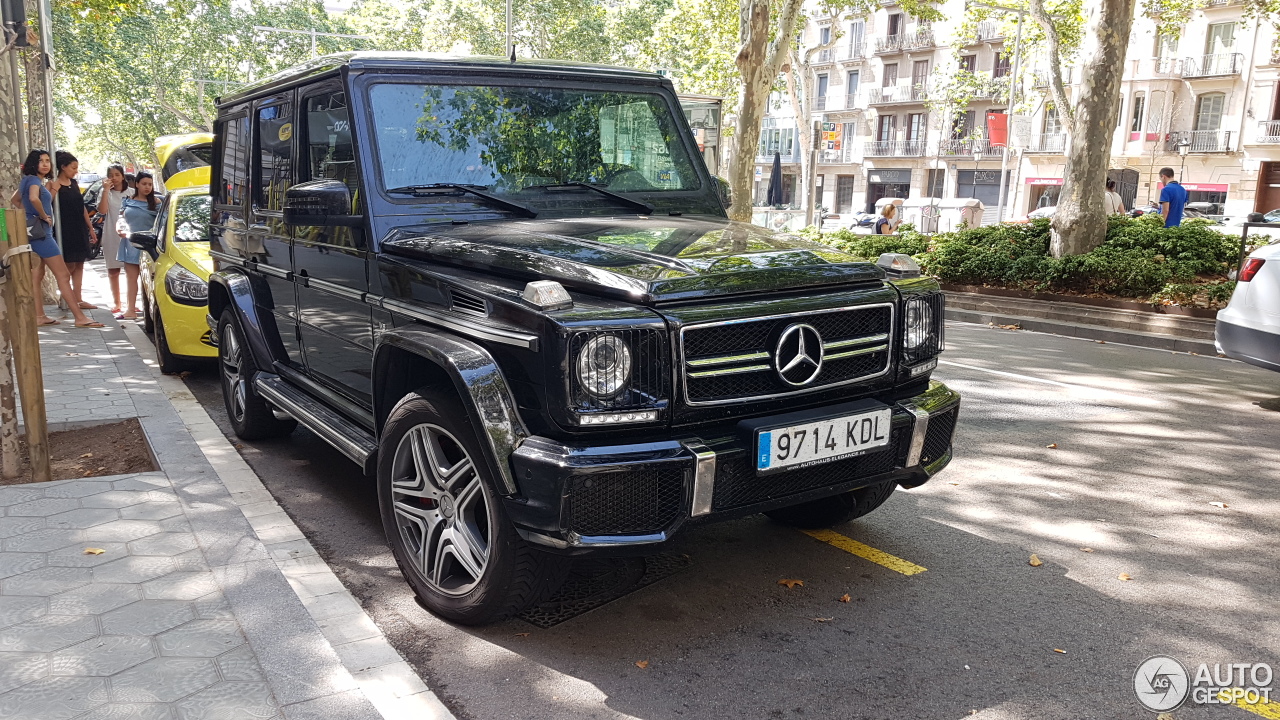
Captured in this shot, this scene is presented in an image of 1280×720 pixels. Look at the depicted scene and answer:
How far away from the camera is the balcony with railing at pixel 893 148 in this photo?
54719 millimetres

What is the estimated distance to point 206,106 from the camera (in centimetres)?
5419

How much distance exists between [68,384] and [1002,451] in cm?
682

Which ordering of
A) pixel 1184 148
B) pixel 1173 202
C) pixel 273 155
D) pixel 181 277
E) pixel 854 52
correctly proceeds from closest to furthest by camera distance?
1. pixel 273 155
2. pixel 181 277
3. pixel 1173 202
4. pixel 1184 148
5. pixel 854 52

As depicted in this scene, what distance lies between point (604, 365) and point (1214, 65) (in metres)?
48.1

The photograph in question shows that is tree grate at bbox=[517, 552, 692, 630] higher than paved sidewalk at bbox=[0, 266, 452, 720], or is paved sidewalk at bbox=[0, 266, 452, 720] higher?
paved sidewalk at bbox=[0, 266, 452, 720]

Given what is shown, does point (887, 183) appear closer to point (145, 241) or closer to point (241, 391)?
point (145, 241)

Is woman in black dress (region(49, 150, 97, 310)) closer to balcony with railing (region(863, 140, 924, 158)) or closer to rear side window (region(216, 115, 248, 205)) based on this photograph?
rear side window (region(216, 115, 248, 205))

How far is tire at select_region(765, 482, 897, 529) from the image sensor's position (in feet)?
14.3

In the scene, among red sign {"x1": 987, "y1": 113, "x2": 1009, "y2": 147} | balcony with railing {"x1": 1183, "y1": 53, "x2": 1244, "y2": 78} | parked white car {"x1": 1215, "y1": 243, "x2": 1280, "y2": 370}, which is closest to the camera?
parked white car {"x1": 1215, "y1": 243, "x2": 1280, "y2": 370}

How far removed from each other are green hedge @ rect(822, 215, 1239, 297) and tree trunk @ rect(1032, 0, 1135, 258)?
1.05 feet

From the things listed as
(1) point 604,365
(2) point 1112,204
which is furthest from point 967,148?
(1) point 604,365

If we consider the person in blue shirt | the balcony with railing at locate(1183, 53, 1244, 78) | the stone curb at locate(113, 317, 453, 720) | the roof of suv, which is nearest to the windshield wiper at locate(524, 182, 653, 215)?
the roof of suv

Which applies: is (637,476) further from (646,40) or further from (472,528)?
Result: (646,40)

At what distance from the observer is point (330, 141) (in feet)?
14.6
